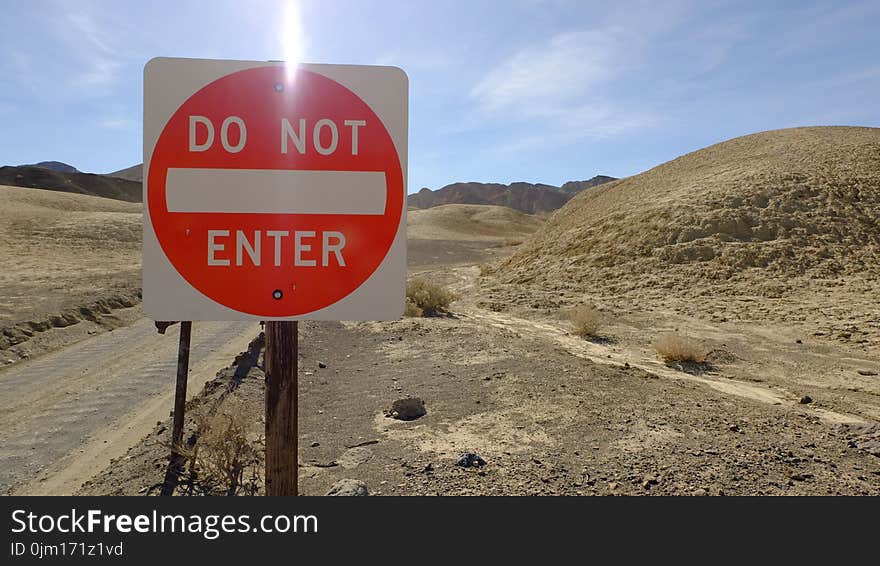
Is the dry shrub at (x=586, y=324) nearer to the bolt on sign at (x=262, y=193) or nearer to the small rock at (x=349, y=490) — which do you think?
the small rock at (x=349, y=490)

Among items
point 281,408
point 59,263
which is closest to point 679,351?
point 281,408

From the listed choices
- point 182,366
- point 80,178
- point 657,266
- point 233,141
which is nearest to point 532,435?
point 182,366

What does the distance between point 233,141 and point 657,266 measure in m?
20.8

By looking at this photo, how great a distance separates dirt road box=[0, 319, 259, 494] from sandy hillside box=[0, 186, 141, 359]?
203 centimetres

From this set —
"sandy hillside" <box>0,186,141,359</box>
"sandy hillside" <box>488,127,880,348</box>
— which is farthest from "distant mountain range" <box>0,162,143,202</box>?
"sandy hillside" <box>488,127,880,348</box>

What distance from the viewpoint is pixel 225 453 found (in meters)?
4.95

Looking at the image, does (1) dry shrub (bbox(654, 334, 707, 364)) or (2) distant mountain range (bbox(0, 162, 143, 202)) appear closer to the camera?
(1) dry shrub (bbox(654, 334, 707, 364))

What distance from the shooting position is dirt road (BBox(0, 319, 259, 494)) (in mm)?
6223

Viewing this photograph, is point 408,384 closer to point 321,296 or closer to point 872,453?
point 872,453

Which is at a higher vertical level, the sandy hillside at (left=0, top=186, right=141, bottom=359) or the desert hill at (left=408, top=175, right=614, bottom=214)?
the desert hill at (left=408, top=175, right=614, bottom=214)

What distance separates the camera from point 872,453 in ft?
17.3

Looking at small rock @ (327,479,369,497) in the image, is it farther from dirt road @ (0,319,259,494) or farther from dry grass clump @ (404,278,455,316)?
dry grass clump @ (404,278,455,316)

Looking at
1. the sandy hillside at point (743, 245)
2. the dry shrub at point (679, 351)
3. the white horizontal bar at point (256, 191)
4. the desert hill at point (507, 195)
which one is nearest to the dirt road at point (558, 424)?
the dry shrub at point (679, 351)

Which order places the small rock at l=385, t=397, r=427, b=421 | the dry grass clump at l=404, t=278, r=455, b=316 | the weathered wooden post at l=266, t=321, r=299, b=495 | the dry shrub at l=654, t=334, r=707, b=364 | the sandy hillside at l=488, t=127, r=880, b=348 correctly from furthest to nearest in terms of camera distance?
1. the sandy hillside at l=488, t=127, r=880, b=348
2. the dry grass clump at l=404, t=278, r=455, b=316
3. the dry shrub at l=654, t=334, r=707, b=364
4. the small rock at l=385, t=397, r=427, b=421
5. the weathered wooden post at l=266, t=321, r=299, b=495
